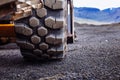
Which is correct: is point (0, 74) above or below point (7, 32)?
below

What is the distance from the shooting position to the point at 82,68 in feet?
12.4

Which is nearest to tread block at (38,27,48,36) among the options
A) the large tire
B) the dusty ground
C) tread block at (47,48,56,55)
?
the large tire

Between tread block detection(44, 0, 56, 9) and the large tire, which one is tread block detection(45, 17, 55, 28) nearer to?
the large tire

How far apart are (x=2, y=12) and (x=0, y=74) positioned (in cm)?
81

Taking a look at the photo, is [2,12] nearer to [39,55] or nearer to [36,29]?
[36,29]

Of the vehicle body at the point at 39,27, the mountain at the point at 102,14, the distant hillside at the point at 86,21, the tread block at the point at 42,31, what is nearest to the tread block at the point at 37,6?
the vehicle body at the point at 39,27

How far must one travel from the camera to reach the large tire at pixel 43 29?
3.89 meters

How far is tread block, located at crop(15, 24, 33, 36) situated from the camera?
3.90m

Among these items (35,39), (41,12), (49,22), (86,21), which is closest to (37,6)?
(41,12)

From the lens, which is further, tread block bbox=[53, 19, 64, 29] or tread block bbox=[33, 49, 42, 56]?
tread block bbox=[33, 49, 42, 56]

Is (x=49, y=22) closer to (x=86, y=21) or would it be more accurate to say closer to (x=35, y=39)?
(x=35, y=39)

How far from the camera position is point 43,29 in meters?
3.91

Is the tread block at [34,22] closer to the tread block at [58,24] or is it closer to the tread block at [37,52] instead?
the tread block at [58,24]

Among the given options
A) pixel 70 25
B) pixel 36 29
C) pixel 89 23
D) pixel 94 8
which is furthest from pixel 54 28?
pixel 89 23
